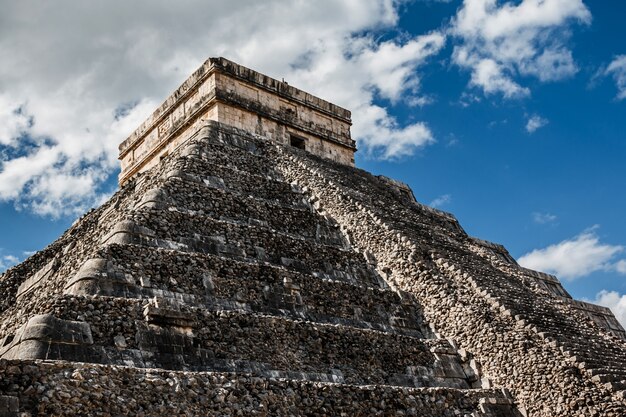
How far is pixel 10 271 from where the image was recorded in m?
11.1

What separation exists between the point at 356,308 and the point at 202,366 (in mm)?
3280

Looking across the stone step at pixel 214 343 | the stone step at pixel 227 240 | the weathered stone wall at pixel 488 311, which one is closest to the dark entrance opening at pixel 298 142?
the weathered stone wall at pixel 488 311

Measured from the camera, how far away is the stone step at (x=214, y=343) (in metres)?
6.09

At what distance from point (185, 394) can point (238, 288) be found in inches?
101

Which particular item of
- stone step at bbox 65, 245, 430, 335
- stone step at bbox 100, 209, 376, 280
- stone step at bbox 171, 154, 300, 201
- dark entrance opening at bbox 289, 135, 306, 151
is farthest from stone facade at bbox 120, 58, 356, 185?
stone step at bbox 65, 245, 430, 335

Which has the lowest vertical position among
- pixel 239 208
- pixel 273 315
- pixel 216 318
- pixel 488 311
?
pixel 216 318

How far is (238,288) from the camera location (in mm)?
8281

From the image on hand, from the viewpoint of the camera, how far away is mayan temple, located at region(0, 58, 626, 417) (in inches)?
237

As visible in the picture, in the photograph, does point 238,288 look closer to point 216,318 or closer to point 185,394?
point 216,318

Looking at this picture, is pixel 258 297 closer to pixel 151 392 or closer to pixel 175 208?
pixel 175 208

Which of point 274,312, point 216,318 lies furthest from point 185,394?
point 274,312

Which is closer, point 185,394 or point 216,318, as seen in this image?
point 185,394

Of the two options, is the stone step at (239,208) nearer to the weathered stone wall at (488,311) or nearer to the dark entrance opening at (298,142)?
the weathered stone wall at (488,311)

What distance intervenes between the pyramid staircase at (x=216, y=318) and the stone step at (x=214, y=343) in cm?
2
